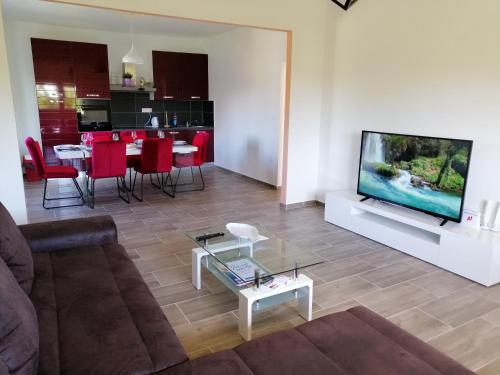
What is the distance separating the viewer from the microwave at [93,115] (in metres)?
7.14

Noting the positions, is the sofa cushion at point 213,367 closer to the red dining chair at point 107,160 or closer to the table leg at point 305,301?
the table leg at point 305,301

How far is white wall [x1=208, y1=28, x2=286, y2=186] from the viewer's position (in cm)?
600

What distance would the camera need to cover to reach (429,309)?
269 centimetres

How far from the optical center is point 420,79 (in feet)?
12.4

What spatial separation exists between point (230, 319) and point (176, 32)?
248 inches

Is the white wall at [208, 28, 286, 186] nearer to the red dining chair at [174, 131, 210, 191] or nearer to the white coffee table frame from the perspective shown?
the red dining chair at [174, 131, 210, 191]

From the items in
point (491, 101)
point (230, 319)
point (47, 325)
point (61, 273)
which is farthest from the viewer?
point (491, 101)

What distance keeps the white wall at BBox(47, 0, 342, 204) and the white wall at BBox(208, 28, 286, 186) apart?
95 cm

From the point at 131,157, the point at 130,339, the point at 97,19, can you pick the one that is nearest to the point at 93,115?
the point at 97,19

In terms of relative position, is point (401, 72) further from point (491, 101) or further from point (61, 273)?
point (61, 273)

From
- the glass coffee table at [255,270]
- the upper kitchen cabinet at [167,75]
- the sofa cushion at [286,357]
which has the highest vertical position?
the upper kitchen cabinet at [167,75]

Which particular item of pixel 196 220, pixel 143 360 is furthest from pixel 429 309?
pixel 196 220

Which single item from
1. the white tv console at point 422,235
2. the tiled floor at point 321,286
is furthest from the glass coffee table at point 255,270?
the white tv console at point 422,235

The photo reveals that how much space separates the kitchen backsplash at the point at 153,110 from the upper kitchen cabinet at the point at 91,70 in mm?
488
